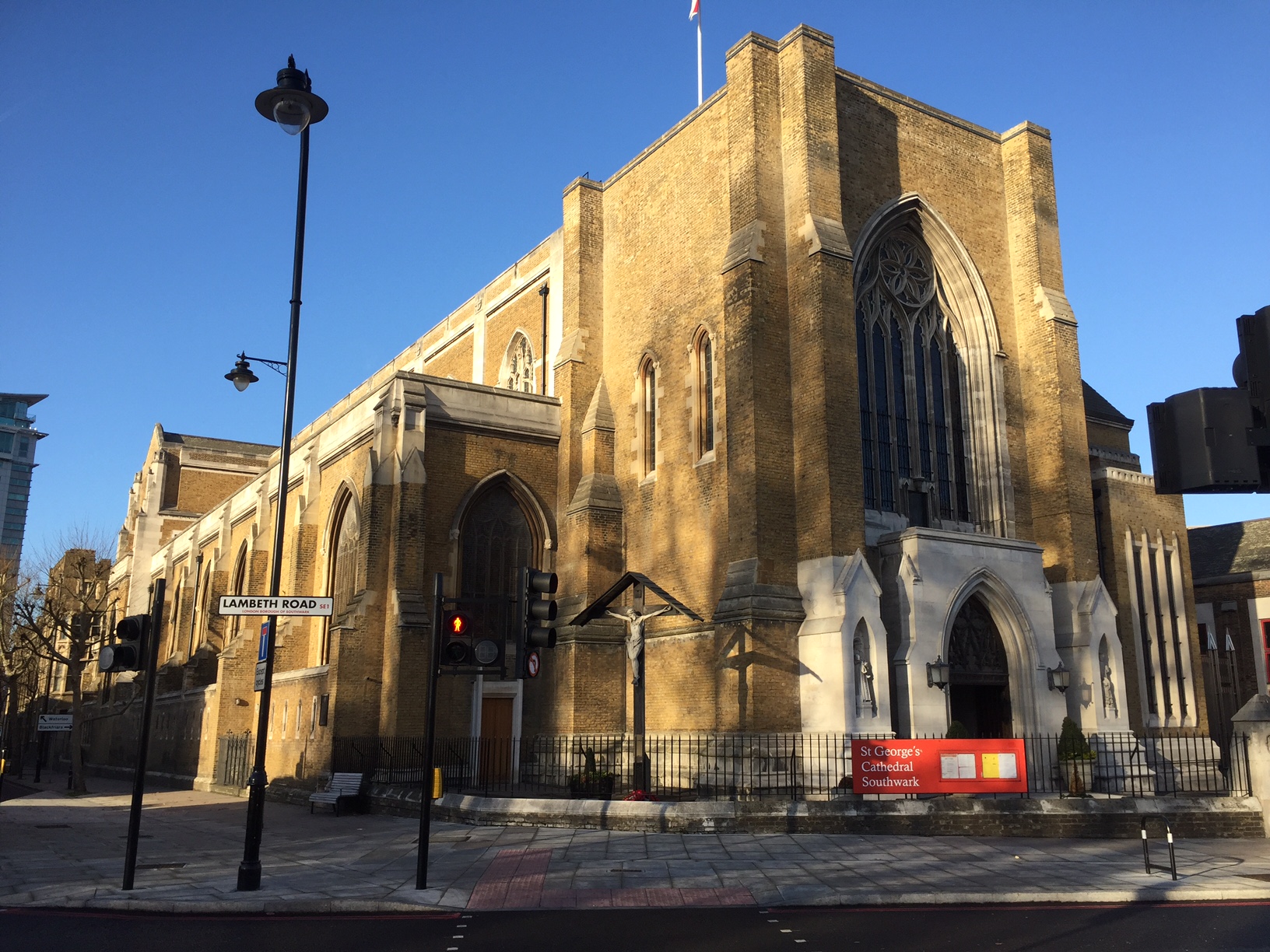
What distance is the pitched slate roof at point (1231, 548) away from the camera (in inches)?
1379

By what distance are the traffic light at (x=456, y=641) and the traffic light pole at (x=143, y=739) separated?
3237 mm

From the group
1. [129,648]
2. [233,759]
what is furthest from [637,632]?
[233,759]

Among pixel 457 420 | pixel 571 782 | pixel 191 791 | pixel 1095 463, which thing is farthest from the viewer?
pixel 191 791

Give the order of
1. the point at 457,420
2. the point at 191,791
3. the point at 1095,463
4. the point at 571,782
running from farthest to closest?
the point at 191,791 < the point at 1095,463 < the point at 457,420 < the point at 571,782

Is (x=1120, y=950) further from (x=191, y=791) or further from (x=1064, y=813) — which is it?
(x=191, y=791)

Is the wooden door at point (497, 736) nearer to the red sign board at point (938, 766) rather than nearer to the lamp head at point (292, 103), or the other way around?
the red sign board at point (938, 766)

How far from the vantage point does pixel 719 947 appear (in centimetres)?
939

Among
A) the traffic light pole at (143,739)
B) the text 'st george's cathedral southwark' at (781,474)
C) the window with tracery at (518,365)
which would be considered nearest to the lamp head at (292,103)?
the traffic light pole at (143,739)

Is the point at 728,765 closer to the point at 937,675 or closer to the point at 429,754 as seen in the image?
the point at 937,675

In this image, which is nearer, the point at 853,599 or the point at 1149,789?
the point at 853,599

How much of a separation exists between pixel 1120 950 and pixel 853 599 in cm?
1105

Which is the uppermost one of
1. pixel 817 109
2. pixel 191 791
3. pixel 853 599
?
pixel 817 109

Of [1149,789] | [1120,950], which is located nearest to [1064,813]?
[1149,789]

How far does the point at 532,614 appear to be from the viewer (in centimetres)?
1251
